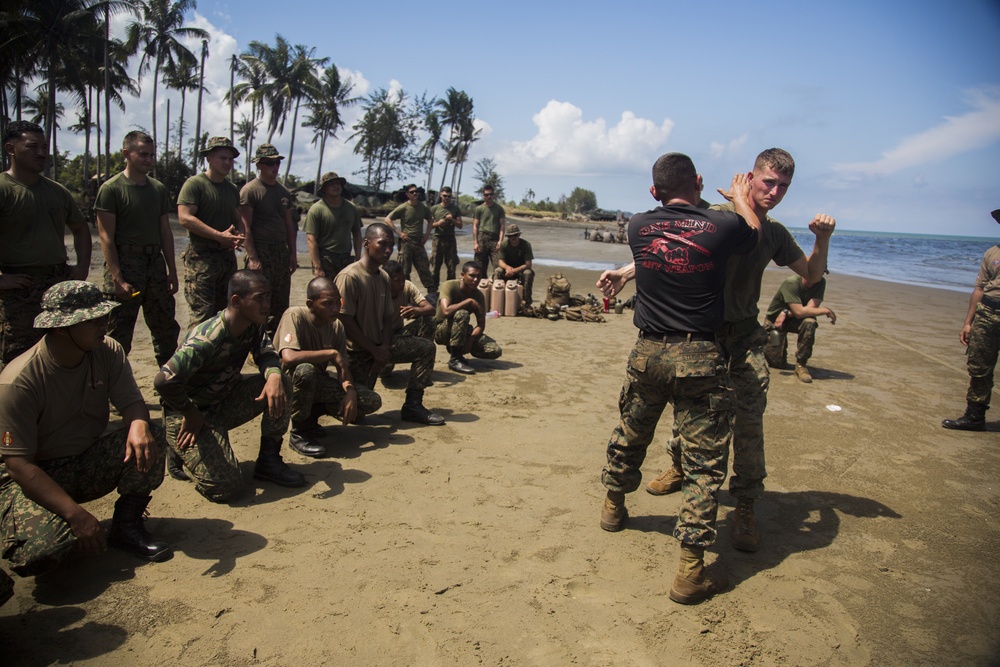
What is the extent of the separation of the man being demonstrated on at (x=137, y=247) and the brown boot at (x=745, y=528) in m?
4.61

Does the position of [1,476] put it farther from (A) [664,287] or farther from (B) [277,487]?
(A) [664,287]

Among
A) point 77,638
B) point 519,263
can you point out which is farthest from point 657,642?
point 519,263

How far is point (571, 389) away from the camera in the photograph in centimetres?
689

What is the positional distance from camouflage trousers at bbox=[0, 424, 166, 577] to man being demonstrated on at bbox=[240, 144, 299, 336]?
3.37 meters

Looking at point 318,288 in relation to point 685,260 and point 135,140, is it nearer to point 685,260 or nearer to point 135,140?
point 135,140

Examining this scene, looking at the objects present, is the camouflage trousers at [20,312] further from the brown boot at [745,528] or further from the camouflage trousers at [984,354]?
the camouflage trousers at [984,354]

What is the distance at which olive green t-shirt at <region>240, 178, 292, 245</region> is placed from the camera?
670cm

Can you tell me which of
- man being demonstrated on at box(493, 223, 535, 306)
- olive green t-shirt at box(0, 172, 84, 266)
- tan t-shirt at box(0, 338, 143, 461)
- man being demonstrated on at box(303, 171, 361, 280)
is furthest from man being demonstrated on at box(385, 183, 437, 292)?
tan t-shirt at box(0, 338, 143, 461)

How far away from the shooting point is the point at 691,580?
124 inches

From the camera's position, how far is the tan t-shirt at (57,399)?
300cm

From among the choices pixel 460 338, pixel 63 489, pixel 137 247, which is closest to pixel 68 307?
pixel 63 489

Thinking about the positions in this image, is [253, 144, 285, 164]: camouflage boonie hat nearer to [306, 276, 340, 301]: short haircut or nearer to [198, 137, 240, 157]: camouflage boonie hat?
[198, 137, 240, 157]: camouflage boonie hat

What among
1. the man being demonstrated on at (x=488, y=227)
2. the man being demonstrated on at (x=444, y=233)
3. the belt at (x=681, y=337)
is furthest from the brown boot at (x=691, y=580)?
the man being demonstrated on at (x=488, y=227)

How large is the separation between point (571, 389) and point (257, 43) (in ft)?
156
